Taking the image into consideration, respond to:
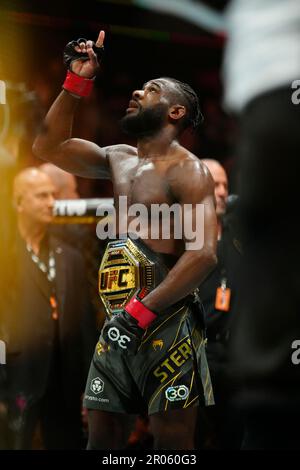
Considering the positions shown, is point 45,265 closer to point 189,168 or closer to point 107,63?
point 107,63

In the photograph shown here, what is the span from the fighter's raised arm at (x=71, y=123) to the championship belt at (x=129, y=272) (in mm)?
290

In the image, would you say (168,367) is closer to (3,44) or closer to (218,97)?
(3,44)

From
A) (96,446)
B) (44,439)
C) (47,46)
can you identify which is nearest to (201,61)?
(47,46)

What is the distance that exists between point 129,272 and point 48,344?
3.87 feet

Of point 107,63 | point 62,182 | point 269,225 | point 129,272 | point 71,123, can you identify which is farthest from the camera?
point 107,63

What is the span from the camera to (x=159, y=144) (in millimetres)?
2039

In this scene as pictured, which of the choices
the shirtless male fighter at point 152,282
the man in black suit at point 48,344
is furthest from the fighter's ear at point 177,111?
the man in black suit at point 48,344

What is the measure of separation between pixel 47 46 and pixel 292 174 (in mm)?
2790

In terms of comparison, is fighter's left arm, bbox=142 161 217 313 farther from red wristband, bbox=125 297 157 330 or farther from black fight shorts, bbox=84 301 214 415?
black fight shorts, bbox=84 301 214 415

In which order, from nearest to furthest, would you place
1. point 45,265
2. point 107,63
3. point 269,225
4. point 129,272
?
point 269,225 → point 129,272 → point 45,265 → point 107,63

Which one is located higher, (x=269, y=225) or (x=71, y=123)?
(x=71, y=123)

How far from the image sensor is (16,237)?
315 cm

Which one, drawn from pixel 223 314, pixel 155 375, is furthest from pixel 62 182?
pixel 155 375

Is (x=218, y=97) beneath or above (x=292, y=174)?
above
